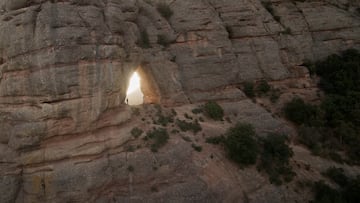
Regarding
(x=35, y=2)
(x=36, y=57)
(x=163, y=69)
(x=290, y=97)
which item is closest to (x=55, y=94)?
(x=36, y=57)

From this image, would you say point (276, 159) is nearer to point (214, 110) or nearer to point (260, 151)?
point (260, 151)

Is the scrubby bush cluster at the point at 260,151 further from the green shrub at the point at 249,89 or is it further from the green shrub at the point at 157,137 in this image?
the green shrub at the point at 249,89

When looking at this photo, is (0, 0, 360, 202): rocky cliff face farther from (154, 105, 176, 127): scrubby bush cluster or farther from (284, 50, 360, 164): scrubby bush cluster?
(284, 50, 360, 164): scrubby bush cluster

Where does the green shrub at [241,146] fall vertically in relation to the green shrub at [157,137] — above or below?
below

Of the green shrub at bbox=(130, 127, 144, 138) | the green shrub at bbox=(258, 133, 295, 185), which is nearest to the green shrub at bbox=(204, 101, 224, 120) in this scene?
the green shrub at bbox=(258, 133, 295, 185)

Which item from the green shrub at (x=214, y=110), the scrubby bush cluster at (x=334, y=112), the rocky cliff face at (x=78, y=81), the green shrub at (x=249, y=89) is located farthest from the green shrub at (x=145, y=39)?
the scrubby bush cluster at (x=334, y=112)

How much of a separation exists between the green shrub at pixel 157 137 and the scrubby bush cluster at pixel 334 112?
11906 mm

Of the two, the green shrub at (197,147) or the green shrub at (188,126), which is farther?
the green shrub at (188,126)

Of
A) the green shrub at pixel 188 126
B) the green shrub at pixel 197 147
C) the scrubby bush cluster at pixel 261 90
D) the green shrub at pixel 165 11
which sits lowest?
the green shrub at pixel 197 147

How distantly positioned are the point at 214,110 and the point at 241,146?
4702 millimetres

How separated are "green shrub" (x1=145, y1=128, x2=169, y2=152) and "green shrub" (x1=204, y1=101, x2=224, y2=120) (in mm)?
5018

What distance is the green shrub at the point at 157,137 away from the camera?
59.4ft

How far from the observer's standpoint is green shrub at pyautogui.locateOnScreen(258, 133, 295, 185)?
19062 mm

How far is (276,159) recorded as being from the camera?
791 inches
